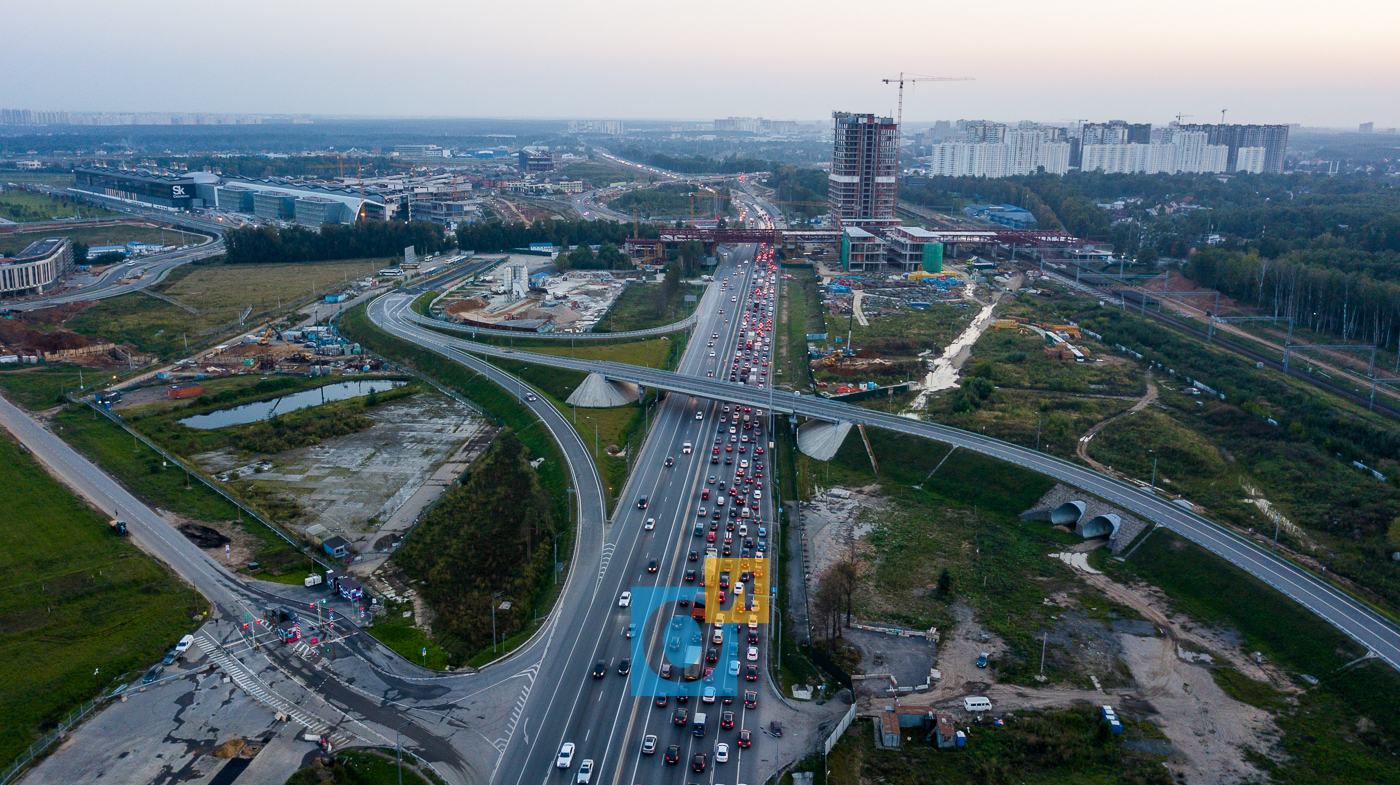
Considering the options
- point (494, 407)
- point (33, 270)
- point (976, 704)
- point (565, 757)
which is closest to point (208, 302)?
point (33, 270)

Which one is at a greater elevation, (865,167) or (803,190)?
(865,167)

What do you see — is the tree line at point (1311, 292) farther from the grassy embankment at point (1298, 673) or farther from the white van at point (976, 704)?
the white van at point (976, 704)

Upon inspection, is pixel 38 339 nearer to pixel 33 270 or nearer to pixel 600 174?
pixel 33 270

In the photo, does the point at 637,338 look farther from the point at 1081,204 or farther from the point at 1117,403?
the point at 1081,204

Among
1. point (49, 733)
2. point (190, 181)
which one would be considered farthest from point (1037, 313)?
point (190, 181)

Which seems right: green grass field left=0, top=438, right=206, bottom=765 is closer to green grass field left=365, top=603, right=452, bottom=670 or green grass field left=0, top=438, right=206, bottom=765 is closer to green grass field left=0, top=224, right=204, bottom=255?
green grass field left=365, top=603, right=452, bottom=670
